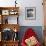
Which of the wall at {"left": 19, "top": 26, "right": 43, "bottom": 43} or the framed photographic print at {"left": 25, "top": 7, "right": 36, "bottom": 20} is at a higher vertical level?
the framed photographic print at {"left": 25, "top": 7, "right": 36, "bottom": 20}

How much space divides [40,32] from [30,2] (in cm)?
121

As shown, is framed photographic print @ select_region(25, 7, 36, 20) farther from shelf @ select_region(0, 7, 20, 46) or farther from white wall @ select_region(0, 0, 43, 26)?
shelf @ select_region(0, 7, 20, 46)

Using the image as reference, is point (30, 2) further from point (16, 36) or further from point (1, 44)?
point (1, 44)

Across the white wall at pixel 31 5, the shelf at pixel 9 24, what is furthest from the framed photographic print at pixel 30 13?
the shelf at pixel 9 24

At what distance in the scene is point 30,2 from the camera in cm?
591

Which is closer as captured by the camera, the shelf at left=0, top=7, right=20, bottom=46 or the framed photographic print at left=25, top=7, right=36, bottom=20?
the shelf at left=0, top=7, right=20, bottom=46

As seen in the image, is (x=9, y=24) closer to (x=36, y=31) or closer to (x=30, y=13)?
(x=30, y=13)

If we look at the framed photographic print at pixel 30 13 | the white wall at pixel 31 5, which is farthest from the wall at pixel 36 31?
the framed photographic print at pixel 30 13

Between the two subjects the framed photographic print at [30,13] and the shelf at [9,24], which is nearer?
the shelf at [9,24]

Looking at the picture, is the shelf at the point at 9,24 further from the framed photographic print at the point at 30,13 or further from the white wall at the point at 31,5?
the framed photographic print at the point at 30,13

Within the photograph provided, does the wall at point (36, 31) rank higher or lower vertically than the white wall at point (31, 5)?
lower

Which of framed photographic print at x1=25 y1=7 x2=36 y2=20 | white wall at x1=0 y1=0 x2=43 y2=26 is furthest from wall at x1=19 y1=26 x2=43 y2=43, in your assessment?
framed photographic print at x1=25 y1=7 x2=36 y2=20

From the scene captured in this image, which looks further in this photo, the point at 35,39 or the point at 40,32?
the point at 40,32

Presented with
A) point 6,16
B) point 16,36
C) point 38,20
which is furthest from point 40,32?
point 6,16
